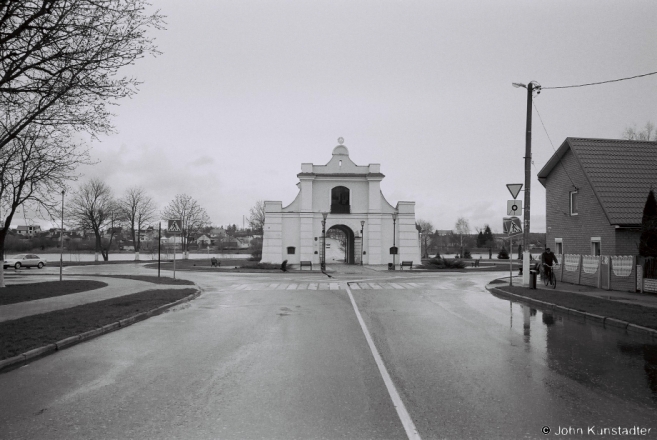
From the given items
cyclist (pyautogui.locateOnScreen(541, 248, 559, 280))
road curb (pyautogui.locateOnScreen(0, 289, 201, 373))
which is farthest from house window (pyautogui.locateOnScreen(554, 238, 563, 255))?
road curb (pyautogui.locateOnScreen(0, 289, 201, 373))

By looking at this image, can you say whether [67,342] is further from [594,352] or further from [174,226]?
[174,226]

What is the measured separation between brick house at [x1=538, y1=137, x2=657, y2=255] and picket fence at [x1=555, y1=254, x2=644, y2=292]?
3.30ft

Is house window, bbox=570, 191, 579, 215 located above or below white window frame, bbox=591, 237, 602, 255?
above

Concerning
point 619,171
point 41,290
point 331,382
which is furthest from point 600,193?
point 41,290

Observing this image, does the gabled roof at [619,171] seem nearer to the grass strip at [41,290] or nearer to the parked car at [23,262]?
the grass strip at [41,290]

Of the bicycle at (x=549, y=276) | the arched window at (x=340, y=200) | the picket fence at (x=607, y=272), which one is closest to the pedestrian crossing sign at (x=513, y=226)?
the bicycle at (x=549, y=276)

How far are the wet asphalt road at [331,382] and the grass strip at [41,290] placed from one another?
764 cm

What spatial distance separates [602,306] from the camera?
46.8 ft

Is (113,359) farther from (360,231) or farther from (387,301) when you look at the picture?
(360,231)

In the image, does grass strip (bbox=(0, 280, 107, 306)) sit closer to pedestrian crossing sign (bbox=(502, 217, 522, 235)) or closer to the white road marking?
the white road marking

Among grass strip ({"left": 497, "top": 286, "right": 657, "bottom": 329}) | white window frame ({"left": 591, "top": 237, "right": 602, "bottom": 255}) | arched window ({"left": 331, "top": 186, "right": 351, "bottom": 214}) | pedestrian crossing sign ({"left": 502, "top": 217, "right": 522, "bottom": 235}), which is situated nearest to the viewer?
grass strip ({"left": 497, "top": 286, "right": 657, "bottom": 329})

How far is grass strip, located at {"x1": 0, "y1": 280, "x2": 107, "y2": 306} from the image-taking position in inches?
642

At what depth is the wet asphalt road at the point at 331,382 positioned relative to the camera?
4.91 metres

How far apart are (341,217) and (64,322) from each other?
39098 millimetres
